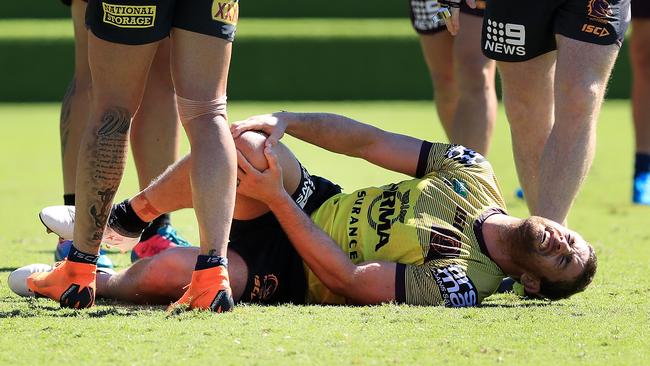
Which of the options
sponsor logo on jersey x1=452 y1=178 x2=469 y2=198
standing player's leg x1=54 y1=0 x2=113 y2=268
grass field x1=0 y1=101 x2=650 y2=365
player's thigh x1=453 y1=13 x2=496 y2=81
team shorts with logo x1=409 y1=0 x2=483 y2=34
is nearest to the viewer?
grass field x1=0 y1=101 x2=650 y2=365

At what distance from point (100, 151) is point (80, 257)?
37 cm

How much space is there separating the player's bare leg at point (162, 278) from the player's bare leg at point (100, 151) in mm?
210

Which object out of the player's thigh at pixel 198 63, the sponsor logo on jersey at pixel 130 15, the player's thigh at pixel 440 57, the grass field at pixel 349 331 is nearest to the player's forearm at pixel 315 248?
the grass field at pixel 349 331

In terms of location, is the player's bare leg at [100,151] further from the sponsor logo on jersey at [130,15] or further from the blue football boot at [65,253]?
the blue football boot at [65,253]

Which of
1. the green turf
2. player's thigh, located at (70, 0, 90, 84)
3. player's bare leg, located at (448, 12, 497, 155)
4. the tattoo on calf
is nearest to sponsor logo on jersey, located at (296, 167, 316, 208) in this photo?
the tattoo on calf

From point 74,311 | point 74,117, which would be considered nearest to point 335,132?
point 74,311

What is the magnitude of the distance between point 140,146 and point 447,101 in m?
2.21

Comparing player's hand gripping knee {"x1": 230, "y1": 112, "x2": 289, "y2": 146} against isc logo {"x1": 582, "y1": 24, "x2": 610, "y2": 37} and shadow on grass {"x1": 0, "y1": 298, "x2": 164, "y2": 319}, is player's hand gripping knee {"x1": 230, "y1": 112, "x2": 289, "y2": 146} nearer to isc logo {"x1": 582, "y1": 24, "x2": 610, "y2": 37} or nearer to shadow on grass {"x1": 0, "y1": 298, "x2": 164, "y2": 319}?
shadow on grass {"x1": 0, "y1": 298, "x2": 164, "y2": 319}

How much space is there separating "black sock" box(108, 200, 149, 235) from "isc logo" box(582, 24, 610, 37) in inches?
72.4

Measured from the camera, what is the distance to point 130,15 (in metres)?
3.95

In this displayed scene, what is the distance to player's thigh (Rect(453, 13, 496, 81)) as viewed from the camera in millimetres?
6227

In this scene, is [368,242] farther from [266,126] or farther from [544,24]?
[544,24]

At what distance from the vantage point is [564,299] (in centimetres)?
456

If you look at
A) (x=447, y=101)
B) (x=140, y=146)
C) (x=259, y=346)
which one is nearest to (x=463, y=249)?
(x=259, y=346)
